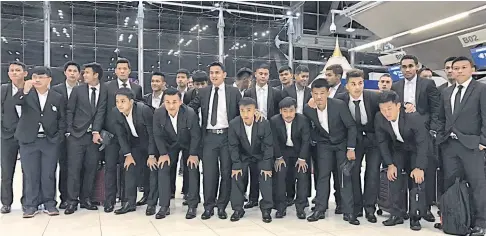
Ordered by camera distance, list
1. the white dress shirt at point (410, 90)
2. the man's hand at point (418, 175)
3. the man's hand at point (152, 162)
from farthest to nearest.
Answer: the man's hand at point (152, 162) → the white dress shirt at point (410, 90) → the man's hand at point (418, 175)

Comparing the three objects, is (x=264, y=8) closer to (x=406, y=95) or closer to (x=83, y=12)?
(x=83, y=12)

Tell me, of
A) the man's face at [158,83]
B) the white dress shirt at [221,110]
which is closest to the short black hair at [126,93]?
the white dress shirt at [221,110]

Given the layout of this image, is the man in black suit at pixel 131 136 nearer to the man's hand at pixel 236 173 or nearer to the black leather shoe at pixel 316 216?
the man's hand at pixel 236 173

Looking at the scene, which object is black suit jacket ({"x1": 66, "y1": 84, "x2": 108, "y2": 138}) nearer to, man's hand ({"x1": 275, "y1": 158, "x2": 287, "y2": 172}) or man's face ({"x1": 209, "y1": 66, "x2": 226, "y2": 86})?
man's face ({"x1": 209, "y1": 66, "x2": 226, "y2": 86})

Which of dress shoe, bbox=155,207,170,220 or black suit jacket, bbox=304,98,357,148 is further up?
black suit jacket, bbox=304,98,357,148

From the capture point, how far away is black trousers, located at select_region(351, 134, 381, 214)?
12.7ft

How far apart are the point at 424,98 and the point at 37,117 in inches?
145

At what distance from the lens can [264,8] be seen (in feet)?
55.7

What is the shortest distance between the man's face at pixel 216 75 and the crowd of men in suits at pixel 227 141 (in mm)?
10

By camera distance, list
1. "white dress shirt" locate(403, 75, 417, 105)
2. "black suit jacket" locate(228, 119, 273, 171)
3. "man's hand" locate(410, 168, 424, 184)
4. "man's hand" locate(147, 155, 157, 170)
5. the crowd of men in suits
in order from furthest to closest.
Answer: "man's hand" locate(147, 155, 157, 170) < "white dress shirt" locate(403, 75, 417, 105) < "black suit jacket" locate(228, 119, 273, 171) < the crowd of men in suits < "man's hand" locate(410, 168, 424, 184)

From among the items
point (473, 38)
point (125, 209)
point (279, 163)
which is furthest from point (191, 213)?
point (473, 38)

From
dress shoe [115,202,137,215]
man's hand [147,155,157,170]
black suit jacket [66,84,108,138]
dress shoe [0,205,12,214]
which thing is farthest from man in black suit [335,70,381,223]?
dress shoe [0,205,12,214]

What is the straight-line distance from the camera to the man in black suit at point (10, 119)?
4.06 metres

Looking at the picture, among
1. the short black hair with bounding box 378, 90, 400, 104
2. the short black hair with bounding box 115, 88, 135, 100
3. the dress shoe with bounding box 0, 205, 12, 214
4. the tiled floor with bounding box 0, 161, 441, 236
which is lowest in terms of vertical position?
the tiled floor with bounding box 0, 161, 441, 236
